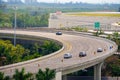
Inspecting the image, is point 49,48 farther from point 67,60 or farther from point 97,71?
point 67,60

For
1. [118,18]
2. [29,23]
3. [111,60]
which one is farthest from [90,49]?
[29,23]

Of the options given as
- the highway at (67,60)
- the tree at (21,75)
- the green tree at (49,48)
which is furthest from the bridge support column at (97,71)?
the tree at (21,75)

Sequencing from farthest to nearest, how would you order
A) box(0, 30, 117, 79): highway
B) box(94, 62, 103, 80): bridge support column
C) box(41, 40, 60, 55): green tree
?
box(41, 40, 60, 55): green tree → box(94, 62, 103, 80): bridge support column → box(0, 30, 117, 79): highway

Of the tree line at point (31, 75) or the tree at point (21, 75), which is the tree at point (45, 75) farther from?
the tree at point (21, 75)

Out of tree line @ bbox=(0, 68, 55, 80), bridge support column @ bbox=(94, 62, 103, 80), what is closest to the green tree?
bridge support column @ bbox=(94, 62, 103, 80)

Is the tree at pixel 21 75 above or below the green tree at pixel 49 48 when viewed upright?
above

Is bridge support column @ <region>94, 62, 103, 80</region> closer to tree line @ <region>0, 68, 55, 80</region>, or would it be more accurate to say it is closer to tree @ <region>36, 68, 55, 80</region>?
tree line @ <region>0, 68, 55, 80</region>

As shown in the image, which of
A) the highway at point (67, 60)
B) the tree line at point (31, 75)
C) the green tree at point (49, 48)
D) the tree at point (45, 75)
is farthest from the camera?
the green tree at point (49, 48)

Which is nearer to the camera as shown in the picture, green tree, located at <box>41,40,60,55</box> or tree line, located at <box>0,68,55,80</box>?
tree line, located at <box>0,68,55,80</box>

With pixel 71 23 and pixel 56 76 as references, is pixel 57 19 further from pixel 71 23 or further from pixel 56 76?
pixel 56 76

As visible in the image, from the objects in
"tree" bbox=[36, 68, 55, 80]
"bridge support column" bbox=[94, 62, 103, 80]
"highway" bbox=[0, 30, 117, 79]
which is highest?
"tree" bbox=[36, 68, 55, 80]

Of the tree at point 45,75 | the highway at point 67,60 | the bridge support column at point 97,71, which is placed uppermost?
the tree at point 45,75

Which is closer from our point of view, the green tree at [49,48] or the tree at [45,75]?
the tree at [45,75]
